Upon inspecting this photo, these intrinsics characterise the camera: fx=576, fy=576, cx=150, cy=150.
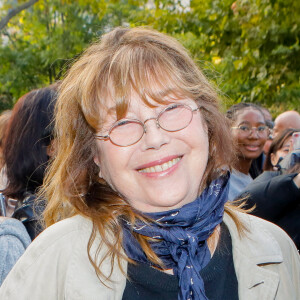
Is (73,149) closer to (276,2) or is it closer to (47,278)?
(47,278)

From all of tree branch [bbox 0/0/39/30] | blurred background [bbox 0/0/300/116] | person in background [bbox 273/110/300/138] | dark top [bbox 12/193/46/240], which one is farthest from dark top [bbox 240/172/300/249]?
tree branch [bbox 0/0/39/30]

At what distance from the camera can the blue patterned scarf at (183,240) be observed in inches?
79.1

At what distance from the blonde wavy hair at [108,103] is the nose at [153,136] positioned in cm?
9

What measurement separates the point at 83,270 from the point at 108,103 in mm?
584

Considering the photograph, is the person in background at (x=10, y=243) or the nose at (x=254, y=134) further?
the nose at (x=254, y=134)

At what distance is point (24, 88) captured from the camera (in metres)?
18.6

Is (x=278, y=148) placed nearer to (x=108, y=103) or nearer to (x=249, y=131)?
(x=249, y=131)

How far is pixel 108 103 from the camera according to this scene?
2.02m

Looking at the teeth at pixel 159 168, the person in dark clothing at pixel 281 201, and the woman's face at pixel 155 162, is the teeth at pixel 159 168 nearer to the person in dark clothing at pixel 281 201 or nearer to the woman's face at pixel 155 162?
the woman's face at pixel 155 162

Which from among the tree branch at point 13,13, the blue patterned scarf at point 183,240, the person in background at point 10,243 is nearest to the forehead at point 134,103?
the blue patterned scarf at point 183,240

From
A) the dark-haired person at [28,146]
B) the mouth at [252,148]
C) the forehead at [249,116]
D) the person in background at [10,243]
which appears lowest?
the mouth at [252,148]

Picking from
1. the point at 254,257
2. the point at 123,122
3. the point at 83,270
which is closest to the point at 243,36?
the point at 254,257

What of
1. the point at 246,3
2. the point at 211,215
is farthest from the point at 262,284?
the point at 246,3

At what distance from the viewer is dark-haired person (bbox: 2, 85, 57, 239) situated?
10.3 ft
